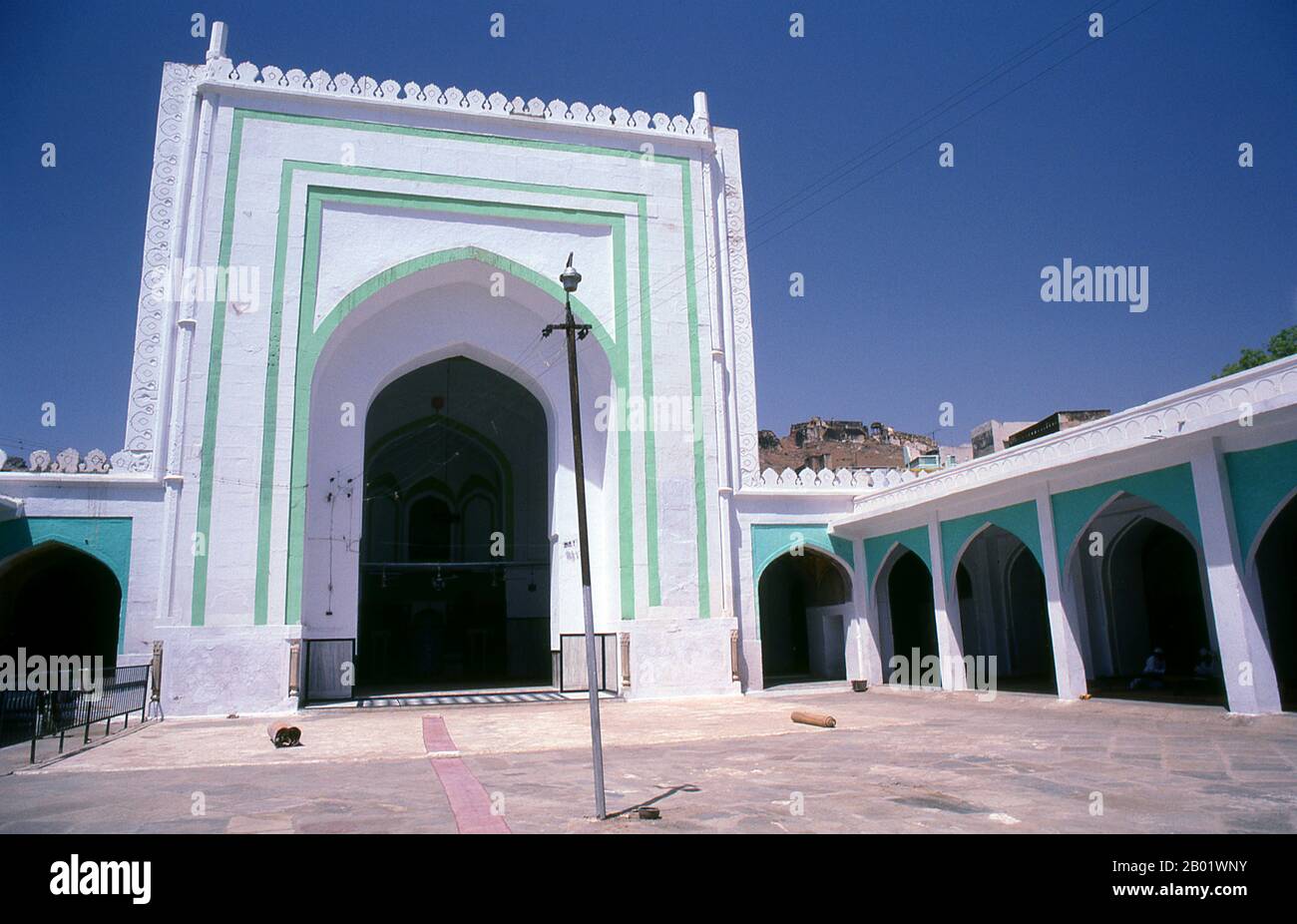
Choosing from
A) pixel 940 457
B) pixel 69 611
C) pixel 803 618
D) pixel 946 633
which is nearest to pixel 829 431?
pixel 940 457

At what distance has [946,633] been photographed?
1532 cm

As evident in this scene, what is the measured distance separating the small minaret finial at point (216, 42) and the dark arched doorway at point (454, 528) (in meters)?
7.90

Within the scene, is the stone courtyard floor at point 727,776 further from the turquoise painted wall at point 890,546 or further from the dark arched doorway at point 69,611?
the dark arched doorway at point 69,611

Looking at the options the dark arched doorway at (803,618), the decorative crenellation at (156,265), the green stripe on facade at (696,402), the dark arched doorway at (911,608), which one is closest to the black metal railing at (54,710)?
the decorative crenellation at (156,265)

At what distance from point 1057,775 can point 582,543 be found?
3.96m

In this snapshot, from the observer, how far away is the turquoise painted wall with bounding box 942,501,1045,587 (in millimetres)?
13273


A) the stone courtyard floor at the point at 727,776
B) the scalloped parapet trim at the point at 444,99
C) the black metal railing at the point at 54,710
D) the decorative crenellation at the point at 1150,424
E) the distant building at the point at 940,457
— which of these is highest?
the scalloped parapet trim at the point at 444,99

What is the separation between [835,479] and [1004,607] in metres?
4.35

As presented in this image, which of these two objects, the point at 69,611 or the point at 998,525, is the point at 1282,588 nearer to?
the point at 998,525

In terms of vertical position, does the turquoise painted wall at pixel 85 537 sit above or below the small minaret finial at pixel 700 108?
below

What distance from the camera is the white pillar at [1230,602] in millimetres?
9648

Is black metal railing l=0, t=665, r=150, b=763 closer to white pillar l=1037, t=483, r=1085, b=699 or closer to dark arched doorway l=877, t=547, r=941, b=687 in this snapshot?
white pillar l=1037, t=483, r=1085, b=699
